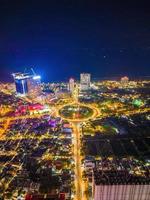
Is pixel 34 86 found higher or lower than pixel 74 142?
higher

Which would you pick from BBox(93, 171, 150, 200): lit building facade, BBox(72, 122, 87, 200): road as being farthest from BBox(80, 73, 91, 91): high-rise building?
BBox(93, 171, 150, 200): lit building facade

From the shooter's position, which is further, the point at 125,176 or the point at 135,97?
the point at 135,97

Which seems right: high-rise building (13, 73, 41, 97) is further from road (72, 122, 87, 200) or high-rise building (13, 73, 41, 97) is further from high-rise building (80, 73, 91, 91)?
road (72, 122, 87, 200)

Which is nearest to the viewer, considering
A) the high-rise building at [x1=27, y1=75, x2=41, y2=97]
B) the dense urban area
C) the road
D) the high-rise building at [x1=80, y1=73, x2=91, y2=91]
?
the dense urban area

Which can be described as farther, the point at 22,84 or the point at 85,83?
the point at 85,83

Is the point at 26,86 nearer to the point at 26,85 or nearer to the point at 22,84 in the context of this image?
the point at 26,85

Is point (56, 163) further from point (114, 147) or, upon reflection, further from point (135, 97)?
point (135, 97)

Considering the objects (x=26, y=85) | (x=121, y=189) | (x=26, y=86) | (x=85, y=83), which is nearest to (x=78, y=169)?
(x=121, y=189)

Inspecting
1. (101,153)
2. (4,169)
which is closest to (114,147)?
(101,153)
